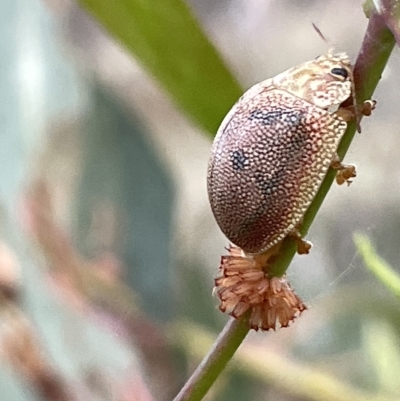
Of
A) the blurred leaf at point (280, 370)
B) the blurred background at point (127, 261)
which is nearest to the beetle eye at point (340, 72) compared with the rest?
the blurred background at point (127, 261)

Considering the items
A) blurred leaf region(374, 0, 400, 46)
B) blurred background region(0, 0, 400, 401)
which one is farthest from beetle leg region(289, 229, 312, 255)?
blurred background region(0, 0, 400, 401)

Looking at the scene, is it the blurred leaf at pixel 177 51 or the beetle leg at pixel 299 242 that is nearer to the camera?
the beetle leg at pixel 299 242

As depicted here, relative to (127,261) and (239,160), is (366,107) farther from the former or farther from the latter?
(127,261)

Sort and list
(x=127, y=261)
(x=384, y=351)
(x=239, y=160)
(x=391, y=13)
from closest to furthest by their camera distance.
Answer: (x=391, y=13) < (x=239, y=160) < (x=384, y=351) < (x=127, y=261)

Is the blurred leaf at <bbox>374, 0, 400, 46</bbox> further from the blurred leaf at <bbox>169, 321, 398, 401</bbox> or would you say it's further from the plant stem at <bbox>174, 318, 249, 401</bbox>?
the blurred leaf at <bbox>169, 321, 398, 401</bbox>

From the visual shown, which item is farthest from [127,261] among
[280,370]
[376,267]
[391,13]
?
[391,13]

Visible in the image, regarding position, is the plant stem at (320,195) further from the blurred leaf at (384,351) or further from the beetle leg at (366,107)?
the blurred leaf at (384,351)

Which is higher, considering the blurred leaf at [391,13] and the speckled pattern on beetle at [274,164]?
the blurred leaf at [391,13]
